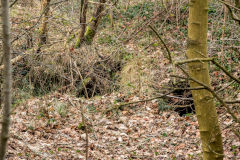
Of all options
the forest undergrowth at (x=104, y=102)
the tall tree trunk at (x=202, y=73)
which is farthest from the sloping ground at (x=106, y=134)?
the tall tree trunk at (x=202, y=73)

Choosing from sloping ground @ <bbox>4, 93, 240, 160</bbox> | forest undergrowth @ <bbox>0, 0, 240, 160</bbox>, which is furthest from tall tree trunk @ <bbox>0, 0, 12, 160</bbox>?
sloping ground @ <bbox>4, 93, 240, 160</bbox>

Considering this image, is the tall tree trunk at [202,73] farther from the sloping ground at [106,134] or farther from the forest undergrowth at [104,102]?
the sloping ground at [106,134]

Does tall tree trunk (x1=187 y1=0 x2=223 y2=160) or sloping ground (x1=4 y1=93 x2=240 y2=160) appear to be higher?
tall tree trunk (x1=187 y1=0 x2=223 y2=160)

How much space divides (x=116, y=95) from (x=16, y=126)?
10.5ft

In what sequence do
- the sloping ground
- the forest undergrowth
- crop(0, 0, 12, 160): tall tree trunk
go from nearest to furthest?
crop(0, 0, 12, 160): tall tree trunk
the sloping ground
the forest undergrowth

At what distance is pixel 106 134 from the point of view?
6.01 m

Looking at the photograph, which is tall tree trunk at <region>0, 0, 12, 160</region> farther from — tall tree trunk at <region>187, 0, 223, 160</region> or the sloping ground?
the sloping ground

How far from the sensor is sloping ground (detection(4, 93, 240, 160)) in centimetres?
480

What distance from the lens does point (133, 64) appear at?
9.12 meters

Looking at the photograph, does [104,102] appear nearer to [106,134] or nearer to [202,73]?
[106,134]

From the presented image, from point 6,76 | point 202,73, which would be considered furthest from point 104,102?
point 6,76

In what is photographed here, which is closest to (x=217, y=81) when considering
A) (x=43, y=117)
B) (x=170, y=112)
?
(x=170, y=112)

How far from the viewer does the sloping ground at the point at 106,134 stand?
4805 mm

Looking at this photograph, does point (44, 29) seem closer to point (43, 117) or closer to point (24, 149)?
point (43, 117)
